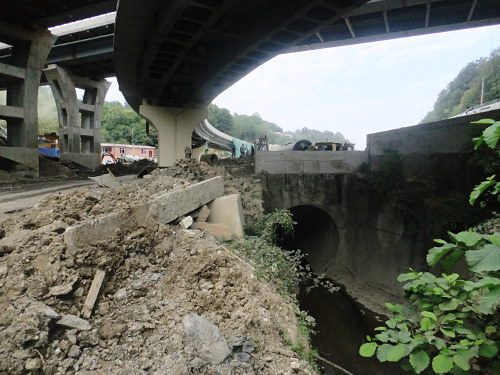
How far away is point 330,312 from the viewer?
35.3ft

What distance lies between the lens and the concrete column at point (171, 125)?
19562 mm

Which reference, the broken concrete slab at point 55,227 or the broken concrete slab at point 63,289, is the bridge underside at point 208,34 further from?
the broken concrete slab at point 63,289

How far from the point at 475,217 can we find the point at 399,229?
9.64ft

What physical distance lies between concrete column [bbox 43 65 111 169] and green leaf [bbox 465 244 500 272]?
26035 millimetres

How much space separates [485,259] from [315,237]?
13947 millimetres

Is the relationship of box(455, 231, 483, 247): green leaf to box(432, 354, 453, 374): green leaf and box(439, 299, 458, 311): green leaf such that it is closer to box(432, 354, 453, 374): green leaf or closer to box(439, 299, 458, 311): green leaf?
box(439, 299, 458, 311): green leaf

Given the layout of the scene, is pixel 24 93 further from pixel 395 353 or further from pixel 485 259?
pixel 485 259

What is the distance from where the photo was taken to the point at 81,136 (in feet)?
83.9

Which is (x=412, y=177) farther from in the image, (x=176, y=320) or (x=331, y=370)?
(x=176, y=320)

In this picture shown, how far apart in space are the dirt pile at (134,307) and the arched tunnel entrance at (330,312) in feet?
12.2

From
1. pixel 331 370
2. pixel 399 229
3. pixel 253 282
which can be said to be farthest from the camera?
pixel 399 229

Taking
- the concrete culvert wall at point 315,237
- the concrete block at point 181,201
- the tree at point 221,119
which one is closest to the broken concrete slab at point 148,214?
the concrete block at point 181,201

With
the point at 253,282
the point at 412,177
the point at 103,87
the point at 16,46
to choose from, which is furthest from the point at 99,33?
the point at 253,282

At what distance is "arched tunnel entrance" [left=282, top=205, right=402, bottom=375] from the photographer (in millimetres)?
7805
